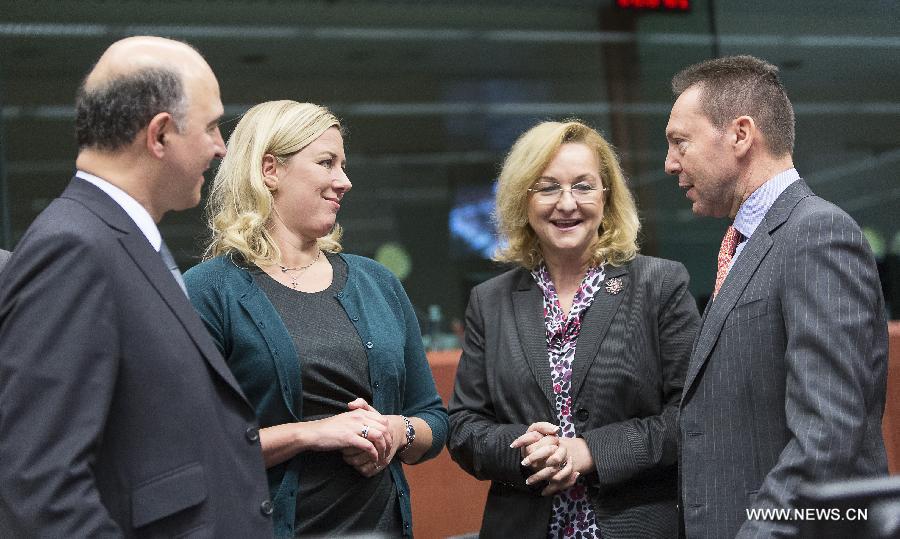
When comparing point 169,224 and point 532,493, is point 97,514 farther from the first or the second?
point 169,224

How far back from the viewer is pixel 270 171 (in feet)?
8.87

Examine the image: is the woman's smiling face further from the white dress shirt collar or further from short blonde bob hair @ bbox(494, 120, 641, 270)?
the white dress shirt collar

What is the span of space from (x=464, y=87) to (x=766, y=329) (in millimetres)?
7371

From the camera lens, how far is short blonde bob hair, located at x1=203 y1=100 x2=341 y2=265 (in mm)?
2652

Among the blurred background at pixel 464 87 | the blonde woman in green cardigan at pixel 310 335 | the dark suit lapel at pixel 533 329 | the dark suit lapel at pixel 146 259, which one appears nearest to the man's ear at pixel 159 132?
the dark suit lapel at pixel 146 259

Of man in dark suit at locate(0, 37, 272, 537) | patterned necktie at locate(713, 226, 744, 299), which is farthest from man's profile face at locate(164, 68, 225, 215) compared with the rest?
patterned necktie at locate(713, 226, 744, 299)

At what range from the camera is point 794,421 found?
2.03 m

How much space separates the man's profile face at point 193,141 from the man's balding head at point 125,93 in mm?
28

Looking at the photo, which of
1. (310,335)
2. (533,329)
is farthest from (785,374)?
(310,335)

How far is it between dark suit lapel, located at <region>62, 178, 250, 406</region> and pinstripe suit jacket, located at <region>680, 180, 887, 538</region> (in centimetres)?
101

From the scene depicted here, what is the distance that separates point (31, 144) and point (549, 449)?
225 inches

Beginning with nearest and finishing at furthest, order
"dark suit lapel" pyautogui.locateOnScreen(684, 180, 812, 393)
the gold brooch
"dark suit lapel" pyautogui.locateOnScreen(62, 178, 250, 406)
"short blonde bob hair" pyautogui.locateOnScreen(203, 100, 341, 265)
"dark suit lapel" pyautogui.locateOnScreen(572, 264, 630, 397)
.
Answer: "dark suit lapel" pyautogui.locateOnScreen(62, 178, 250, 406) < "dark suit lapel" pyautogui.locateOnScreen(684, 180, 812, 393) < "short blonde bob hair" pyautogui.locateOnScreen(203, 100, 341, 265) < "dark suit lapel" pyautogui.locateOnScreen(572, 264, 630, 397) < the gold brooch

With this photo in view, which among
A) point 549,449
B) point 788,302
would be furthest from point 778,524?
point 549,449

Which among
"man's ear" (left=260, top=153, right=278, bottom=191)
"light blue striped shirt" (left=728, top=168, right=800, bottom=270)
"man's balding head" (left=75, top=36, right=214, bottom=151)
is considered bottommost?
"light blue striped shirt" (left=728, top=168, right=800, bottom=270)
